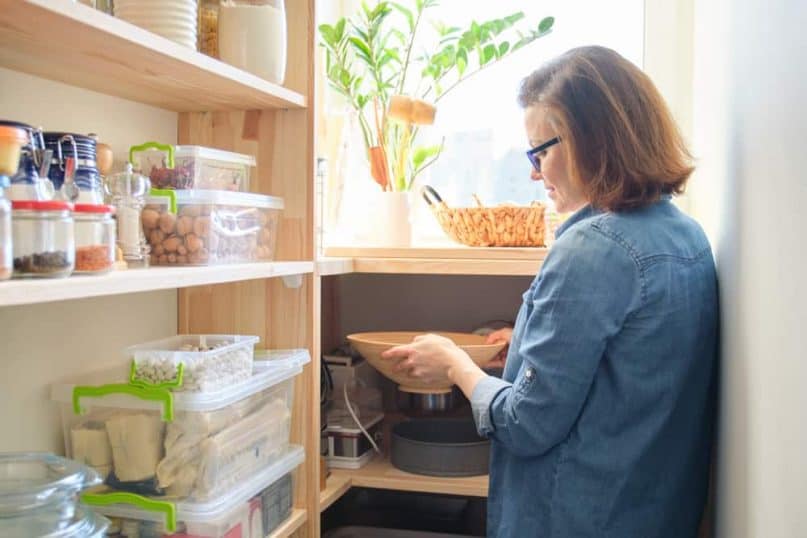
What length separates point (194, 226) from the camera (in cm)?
120

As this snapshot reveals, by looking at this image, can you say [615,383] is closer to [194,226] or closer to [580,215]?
[580,215]

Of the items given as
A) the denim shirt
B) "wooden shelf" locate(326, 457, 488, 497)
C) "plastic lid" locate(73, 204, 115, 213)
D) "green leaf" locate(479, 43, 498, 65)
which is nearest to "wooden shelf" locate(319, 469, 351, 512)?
"wooden shelf" locate(326, 457, 488, 497)

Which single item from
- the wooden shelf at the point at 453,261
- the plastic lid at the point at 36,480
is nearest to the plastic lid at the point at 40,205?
the plastic lid at the point at 36,480

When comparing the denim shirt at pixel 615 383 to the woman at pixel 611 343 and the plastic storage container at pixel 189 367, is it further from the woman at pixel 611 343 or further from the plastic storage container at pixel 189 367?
the plastic storage container at pixel 189 367

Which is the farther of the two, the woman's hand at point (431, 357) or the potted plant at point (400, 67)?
the potted plant at point (400, 67)

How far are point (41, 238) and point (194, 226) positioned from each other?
1.28 ft

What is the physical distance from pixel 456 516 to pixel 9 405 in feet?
3.69

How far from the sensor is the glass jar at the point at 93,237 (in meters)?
0.89

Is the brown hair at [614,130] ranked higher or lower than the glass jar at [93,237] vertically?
higher

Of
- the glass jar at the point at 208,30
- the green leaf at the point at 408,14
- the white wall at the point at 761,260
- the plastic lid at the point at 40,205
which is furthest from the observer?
the green leaf at the point at 408,14

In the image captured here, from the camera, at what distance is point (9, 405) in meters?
1.12

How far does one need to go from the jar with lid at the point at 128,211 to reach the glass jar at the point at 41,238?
0.89 ft

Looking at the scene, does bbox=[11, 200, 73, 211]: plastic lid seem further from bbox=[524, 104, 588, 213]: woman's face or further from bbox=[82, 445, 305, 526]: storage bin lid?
bbox=[524, 104, 588, 213]: woman's face

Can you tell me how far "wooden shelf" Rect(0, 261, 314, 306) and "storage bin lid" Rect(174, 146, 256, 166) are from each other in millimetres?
182
